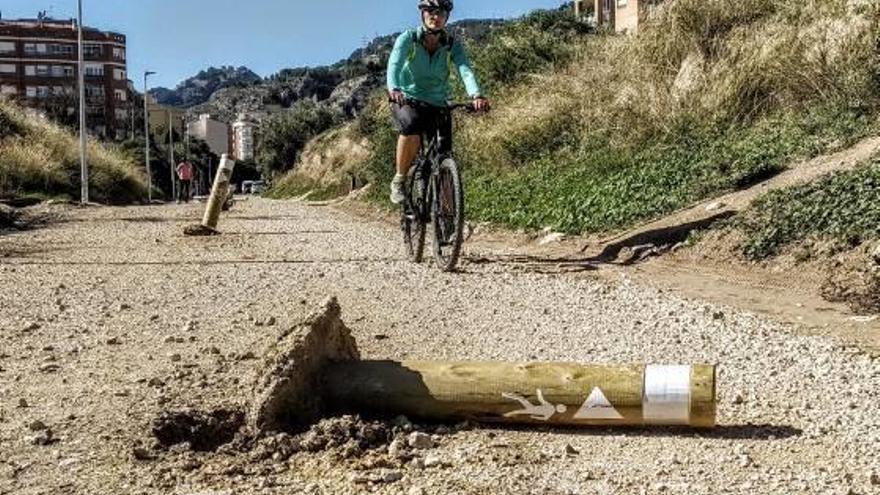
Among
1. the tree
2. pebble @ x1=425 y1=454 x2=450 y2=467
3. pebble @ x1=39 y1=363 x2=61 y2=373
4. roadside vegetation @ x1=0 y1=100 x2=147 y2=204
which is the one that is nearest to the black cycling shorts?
pebble @ x1=39 y1=363 x2=61 y2=373

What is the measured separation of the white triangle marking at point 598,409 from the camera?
134 inches

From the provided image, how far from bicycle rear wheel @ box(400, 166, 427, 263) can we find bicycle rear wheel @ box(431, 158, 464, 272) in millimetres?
261

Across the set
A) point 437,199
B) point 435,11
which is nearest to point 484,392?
point 437,199

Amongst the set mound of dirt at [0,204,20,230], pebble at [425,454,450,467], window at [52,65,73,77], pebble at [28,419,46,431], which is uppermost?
A: window at [52,65,73,77]

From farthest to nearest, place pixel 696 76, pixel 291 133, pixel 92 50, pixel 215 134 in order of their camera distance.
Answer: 1. pixel 215 134
2. pixel 92 50
3. pixel 291 133
4. pixel 696 76

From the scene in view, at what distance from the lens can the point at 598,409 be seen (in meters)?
3.41

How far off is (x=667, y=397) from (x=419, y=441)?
0.86 m

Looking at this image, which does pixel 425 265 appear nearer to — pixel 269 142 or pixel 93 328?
pixel 93 328

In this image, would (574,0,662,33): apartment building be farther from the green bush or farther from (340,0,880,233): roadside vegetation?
the green bush

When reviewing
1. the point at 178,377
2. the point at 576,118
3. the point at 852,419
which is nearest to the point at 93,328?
the point at 178,377

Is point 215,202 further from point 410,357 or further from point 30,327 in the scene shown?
point 410,357

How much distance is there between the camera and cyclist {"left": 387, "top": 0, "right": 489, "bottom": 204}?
7.70 metres

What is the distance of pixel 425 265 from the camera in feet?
27.0

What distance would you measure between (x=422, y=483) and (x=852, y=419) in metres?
1.63
